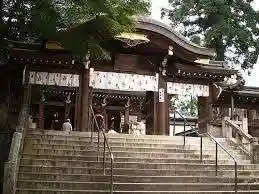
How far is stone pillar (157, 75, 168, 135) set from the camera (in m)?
17.4

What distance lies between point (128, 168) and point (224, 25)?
19178 mm

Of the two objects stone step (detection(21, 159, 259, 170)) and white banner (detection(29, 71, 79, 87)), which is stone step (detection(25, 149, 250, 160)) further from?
white banner (detection(29, 71, 79, 87))

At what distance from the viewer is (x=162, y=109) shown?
1758 cm

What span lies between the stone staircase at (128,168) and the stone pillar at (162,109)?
301 cm

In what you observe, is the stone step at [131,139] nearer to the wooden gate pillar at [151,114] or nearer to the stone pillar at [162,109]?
the stone pillar at [162,109]

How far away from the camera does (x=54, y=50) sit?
54.4 feet

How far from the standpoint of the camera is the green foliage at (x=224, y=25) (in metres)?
29.0

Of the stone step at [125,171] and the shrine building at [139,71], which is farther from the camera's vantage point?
the shrine building at [139,71]

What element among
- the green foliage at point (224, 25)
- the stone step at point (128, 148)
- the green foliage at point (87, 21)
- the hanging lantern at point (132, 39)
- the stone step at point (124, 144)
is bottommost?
the stone step at point (128, 148)

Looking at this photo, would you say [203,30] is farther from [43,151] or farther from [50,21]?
[50,21]

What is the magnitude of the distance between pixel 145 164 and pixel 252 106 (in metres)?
13.6

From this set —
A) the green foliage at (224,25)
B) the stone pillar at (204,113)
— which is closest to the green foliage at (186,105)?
the green foliage at (224,25)

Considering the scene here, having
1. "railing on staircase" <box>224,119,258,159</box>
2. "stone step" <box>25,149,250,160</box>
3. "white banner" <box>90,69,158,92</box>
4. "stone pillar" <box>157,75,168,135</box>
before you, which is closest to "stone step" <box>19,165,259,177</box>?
"stone step" <box>25,149,250,160</box>

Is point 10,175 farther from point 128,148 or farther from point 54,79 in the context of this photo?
point 54,79
